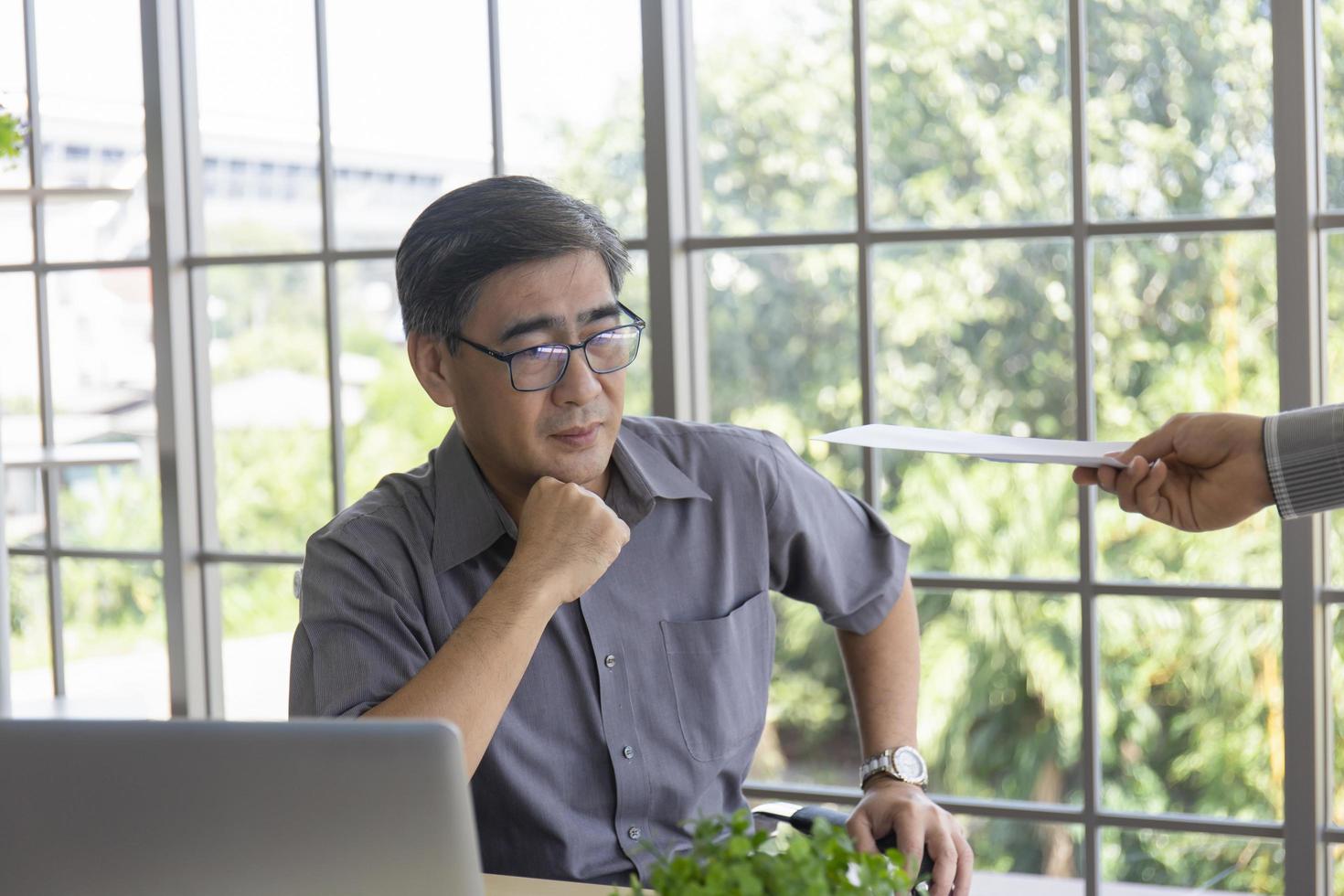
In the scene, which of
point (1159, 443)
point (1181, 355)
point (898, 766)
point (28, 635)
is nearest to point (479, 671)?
point (898, 766)

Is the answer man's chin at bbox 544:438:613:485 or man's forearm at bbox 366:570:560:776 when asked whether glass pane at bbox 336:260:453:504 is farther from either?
man's forearm at bbox 366:570:560:776

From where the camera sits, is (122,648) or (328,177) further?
(122,648)

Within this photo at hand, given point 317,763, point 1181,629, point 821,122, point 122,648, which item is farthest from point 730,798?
point 821,122

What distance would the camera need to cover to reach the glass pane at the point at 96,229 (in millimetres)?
3291

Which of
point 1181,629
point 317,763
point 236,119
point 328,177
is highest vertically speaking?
point 236,119

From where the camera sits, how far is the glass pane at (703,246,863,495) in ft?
19.3

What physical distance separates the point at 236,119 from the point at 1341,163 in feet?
9.49

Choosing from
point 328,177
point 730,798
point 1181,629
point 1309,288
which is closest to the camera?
point 730,798

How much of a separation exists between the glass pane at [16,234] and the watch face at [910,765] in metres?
2.64

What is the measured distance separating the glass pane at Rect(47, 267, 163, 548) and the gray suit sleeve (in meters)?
2.84

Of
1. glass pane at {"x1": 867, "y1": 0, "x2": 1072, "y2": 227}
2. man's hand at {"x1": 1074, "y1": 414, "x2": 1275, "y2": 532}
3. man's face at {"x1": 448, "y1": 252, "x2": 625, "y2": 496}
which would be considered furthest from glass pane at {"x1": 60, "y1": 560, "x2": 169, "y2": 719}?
glass pane at {"x1": 867, "y1": 0, "x2": 1072, "y2": 227}

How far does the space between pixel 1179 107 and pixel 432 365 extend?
369cm

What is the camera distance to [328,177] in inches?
111

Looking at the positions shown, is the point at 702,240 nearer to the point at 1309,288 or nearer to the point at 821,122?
the point at 1309,288
